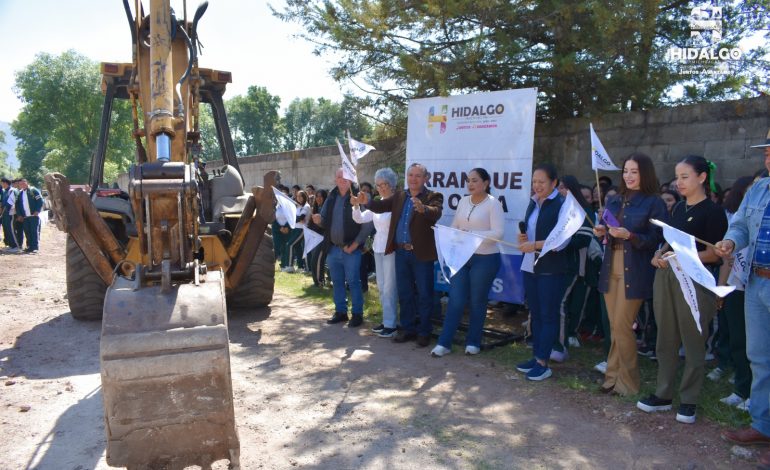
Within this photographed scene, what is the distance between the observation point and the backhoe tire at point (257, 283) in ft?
23.1

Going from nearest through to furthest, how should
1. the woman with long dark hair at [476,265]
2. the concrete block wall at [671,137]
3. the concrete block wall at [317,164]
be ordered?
the woman with long dark hair at [476,265], the concrete block wall at [671,137], the concrete block wall at [317,164]

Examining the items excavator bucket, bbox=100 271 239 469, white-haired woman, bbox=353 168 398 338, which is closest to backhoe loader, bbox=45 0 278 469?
excavator bucket, bbox=100 271 239 469

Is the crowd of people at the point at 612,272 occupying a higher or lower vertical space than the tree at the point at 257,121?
lower

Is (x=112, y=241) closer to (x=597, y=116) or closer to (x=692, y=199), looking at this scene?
(x=692, y=199)

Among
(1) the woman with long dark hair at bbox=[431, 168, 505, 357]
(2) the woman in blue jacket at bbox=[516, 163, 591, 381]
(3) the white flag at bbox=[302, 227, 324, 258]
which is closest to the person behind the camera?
(2) the woman in blue jacket at bbox=[516, 163, 591, 381]

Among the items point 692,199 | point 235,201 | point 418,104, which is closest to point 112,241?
point 235,201

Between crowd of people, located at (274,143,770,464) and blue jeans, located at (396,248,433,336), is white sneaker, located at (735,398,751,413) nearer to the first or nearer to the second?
crowd of people, located at (274,143,770,464)

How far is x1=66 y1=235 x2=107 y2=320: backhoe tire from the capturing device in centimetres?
629

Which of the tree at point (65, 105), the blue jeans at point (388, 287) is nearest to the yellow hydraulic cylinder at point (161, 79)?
the blue jeans at point (388, 287)

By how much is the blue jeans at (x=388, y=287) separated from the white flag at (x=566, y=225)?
1.95 meters

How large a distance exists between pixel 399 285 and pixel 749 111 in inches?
151

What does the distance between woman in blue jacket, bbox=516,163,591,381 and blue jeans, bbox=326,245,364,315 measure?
2.12 m

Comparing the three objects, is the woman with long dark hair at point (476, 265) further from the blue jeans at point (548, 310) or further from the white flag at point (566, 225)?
the white flag at point (566, 225)

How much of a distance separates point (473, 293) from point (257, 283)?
2.92m
